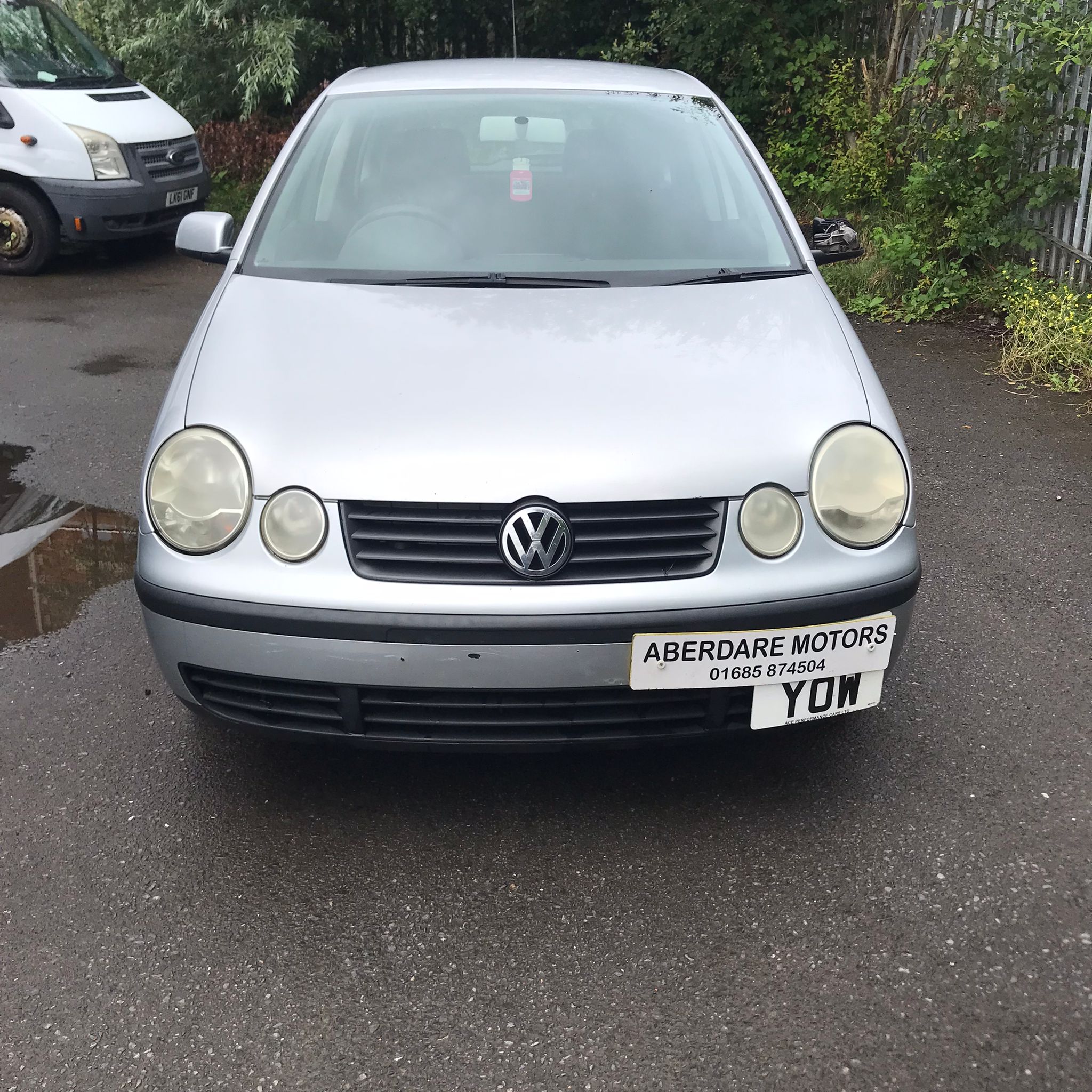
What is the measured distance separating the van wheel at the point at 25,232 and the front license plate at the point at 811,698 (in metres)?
7.51

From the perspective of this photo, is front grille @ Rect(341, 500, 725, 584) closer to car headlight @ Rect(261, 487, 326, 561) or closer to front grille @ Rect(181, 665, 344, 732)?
car headlight @ Rect(261, 487, 326, 561)

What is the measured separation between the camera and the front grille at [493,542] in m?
2.38

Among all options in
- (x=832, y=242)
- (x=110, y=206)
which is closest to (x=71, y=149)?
(x=110, y=206)

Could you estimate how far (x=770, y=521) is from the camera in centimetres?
246

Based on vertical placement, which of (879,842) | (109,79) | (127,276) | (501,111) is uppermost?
(501,111)

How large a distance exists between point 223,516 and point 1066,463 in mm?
3772

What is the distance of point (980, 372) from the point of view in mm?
6199

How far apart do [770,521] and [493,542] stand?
57 cm

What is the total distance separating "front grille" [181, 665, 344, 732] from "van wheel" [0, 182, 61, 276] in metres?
6.90

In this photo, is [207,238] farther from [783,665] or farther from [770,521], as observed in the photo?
[783,665]

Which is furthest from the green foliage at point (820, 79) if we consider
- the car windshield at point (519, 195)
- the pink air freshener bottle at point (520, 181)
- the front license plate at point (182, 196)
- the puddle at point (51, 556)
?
the puddle at point (51, 556)

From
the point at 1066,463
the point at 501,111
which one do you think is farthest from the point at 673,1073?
the point at 1066,463

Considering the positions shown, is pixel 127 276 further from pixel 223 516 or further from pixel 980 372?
pixel 223 516

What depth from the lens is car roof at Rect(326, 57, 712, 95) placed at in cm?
381
